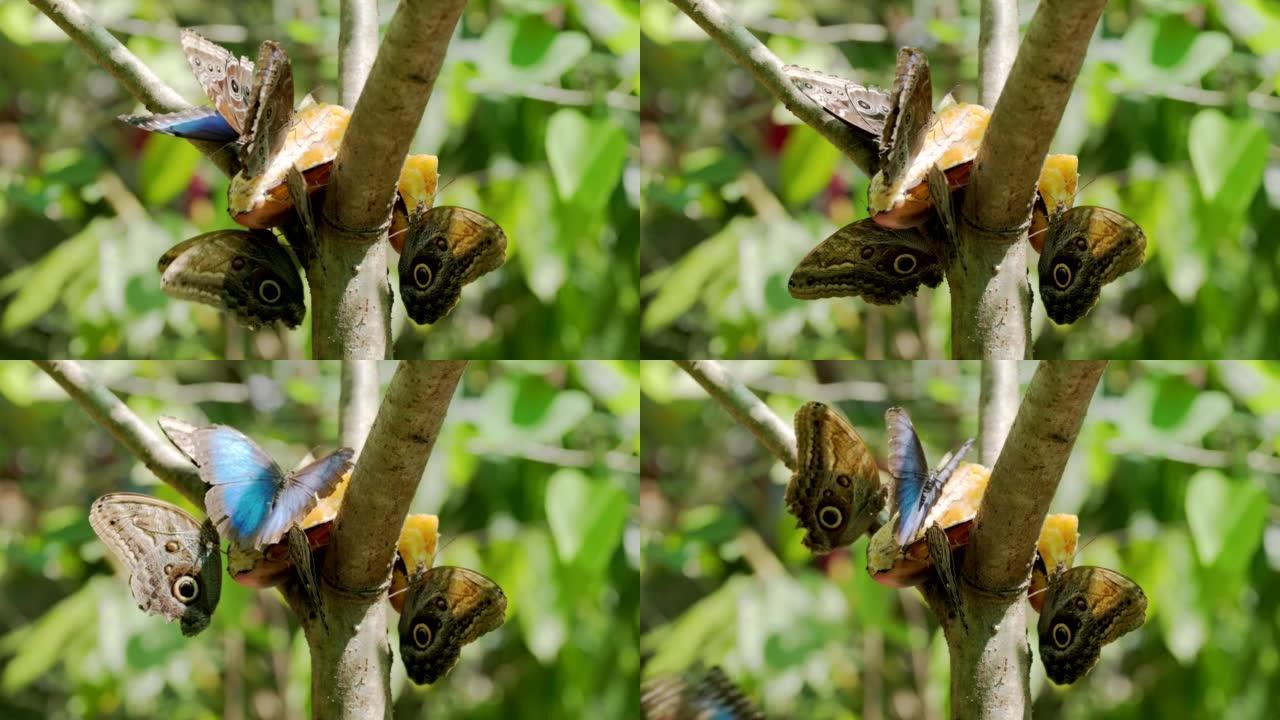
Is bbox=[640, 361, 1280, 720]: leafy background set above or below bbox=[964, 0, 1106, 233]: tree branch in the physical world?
below

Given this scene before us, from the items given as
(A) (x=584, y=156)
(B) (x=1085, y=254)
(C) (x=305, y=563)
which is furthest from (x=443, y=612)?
(A) (x=584, y=156)

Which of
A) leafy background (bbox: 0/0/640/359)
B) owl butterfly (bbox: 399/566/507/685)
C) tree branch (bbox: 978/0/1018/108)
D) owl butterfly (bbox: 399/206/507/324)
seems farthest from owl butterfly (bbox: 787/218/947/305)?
leafy background (bbox: 0/0/640/359)

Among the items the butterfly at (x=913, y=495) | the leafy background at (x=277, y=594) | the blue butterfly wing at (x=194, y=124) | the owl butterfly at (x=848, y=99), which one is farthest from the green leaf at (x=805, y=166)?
the blue butterfly wing at (x=194, y=124)

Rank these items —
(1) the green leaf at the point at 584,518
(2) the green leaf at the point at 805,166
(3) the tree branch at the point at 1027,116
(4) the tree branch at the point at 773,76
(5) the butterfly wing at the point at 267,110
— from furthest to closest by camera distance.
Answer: (2) the green leaf at the point at 805,166, (1) the green leaf at the point at 584,518, (4) the tree branch at the point at 773,76, (5) the butterfly wing at the point at 267,110, (3) the tree branch at the point at 1027,116

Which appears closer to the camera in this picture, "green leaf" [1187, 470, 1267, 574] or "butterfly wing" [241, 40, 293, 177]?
"butterfly wing" [241, 40, 293, 177]

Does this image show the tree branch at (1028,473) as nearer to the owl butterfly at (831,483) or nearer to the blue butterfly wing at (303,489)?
the owl butterfly at (831,483)

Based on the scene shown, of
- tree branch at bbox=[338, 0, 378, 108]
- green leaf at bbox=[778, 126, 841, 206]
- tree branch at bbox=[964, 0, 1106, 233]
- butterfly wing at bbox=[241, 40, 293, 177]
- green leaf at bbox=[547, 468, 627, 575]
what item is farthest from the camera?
green leaf at bbox=[778, 126, 841, 206]

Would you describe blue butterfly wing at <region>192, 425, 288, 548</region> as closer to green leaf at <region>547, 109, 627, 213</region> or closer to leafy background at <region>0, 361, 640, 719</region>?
leafy background at <region>0, 361, 640, 719</region>
